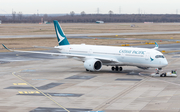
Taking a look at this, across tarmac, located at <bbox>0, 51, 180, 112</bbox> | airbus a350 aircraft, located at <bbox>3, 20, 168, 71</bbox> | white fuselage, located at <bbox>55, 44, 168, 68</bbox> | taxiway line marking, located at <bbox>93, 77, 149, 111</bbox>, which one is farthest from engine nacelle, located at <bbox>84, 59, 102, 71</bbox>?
taxiway line marking, located at <bbox>93, 77, 149, 111</bbox>

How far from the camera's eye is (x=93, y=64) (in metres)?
48.1

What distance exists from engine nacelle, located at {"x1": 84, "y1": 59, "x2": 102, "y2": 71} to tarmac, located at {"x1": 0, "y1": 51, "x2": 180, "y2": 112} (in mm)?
895

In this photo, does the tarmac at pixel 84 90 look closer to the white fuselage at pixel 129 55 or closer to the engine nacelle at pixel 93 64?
the engine nacelle at pixel 93 64

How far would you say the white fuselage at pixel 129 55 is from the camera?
1804 inches

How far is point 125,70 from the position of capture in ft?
171

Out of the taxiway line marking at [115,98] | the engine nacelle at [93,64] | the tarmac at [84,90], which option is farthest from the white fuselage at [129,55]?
the taxiway line marking at [115,98]

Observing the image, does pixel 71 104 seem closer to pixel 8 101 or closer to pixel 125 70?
pixel 8 101

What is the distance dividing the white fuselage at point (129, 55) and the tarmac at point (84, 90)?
6.31ft

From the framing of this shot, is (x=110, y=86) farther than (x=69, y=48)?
No

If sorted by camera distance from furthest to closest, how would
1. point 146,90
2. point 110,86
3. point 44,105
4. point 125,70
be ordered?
1. point 125,70
2. point 110,86
3. point 146,90
4. point 44,105

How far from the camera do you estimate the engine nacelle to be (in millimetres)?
48281

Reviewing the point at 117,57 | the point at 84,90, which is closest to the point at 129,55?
the point at 117,57

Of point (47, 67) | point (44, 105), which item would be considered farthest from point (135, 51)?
point (44, 105)

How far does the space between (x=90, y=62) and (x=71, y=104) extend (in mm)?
18977
